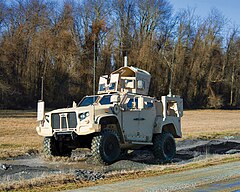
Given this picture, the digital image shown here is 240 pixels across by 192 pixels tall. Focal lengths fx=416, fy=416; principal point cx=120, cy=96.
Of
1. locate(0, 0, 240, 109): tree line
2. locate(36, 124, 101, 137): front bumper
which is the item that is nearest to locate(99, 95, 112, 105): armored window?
locate(36, 124, 101, 137): front bumper

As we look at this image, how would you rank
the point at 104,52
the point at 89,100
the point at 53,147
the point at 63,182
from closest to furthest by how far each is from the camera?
the point at 63,182 < the point at 53,147 < the point at 89,100 < the point at 104,52

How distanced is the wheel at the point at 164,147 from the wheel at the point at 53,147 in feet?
10.6

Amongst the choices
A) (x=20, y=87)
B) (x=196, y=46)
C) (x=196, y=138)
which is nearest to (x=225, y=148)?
(x=196, y=138)

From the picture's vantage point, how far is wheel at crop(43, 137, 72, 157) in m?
14.3

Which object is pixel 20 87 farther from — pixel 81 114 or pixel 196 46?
pixel 81 114

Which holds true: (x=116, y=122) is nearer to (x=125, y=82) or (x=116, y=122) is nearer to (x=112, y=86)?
(x=112, y=86)

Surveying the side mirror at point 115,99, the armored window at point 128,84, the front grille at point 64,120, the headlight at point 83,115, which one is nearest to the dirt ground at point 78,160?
the front grille at point 64,120

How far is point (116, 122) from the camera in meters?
13.7

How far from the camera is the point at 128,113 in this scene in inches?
553

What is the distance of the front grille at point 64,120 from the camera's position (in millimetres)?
13096

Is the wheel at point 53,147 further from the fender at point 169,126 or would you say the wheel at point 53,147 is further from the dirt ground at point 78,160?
the fender at point 169,126

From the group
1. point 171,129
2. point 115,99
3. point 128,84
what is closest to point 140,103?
point 115,99

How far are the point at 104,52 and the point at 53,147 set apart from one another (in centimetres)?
4502

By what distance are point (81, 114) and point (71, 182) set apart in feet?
12.5
